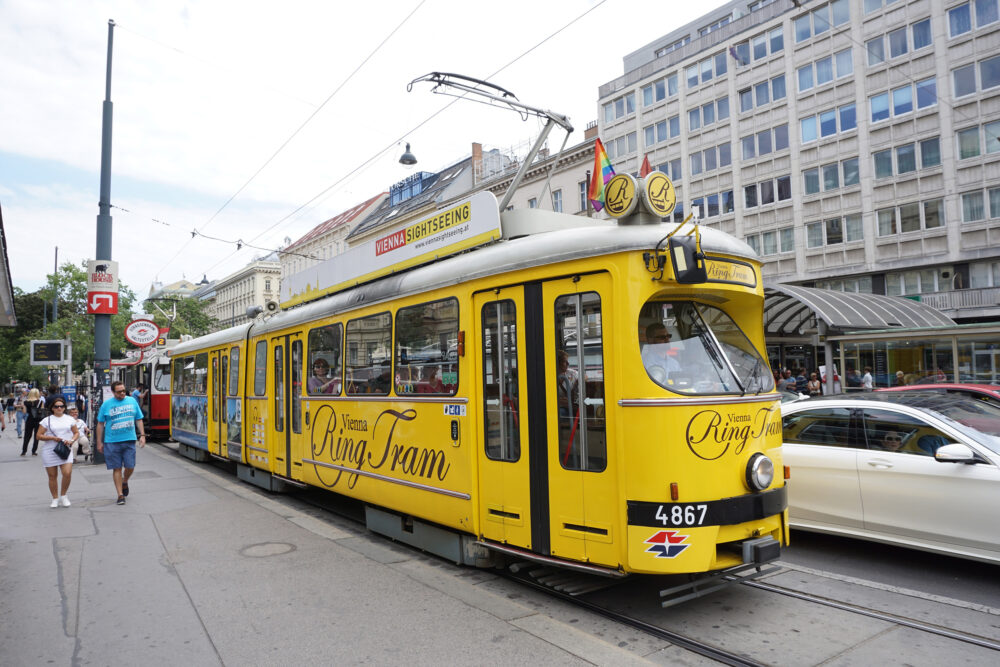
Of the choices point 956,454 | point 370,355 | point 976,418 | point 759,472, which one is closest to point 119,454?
point 370,355

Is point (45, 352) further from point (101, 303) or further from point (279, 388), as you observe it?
point (279, 388)

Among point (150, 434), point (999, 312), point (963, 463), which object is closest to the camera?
point (963, 463)

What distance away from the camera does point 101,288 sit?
15156mm

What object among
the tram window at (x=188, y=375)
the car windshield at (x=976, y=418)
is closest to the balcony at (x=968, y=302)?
the car windshield at (x=976, y=418)

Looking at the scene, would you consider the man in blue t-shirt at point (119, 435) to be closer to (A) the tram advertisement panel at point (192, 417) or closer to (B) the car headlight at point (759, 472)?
(A) the tram advertisement panel at point (192, 417)

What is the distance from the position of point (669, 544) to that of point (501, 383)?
1.76 m

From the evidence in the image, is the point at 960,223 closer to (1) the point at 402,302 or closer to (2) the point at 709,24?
(2) the point at 709,24

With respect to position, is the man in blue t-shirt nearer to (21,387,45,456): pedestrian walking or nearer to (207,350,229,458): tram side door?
(207,350,229,458): tram side door

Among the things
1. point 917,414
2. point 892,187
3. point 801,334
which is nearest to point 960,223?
point 892,187

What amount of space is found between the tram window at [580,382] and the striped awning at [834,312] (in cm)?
1225

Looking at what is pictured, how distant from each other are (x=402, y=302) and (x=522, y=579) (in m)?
2.84

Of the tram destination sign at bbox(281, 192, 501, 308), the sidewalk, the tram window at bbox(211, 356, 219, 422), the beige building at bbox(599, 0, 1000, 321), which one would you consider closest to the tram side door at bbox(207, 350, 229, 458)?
the tram window at bbox(211, 356, 219, 422)

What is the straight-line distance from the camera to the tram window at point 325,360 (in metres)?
8.14

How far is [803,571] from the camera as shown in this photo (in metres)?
6.04
